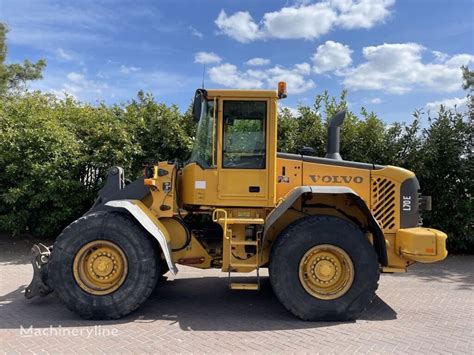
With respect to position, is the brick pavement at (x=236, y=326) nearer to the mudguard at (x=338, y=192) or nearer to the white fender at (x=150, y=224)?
the white fender at (x=150, y=224)

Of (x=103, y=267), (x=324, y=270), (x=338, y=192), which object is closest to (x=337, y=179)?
(x=338, y=192)

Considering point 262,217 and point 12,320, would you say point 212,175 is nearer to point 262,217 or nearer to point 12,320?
point 262,217

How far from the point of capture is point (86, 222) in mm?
5469

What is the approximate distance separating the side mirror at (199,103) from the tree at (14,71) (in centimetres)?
2508

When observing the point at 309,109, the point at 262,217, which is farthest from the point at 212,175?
the point at 309,109

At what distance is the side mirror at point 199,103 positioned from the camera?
5.70m

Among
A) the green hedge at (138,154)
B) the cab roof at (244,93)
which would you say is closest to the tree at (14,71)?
the green hedge at (138,154)

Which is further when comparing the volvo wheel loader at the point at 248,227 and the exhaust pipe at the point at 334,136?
the exhaust pipe at the point at 334,136

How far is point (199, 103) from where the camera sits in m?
5.84

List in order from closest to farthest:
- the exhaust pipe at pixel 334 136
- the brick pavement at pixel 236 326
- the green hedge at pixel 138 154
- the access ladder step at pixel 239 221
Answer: the brick pavement at pixel 236 326
the access ladder step at pixel 239 221
the exhaust pipe at pixel 334 136
the green hedge at pixel 138 154

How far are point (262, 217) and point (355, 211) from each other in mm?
1265

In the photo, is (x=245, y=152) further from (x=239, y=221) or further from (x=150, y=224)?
(x=150, y=224)

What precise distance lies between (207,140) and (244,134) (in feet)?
1.66

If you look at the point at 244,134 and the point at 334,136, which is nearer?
the point at 244,134
